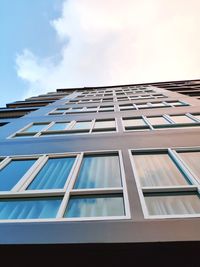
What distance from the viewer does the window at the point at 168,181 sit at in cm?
499

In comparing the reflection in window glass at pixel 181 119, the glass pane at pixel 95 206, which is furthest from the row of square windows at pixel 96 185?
the reflection in window glass at pixel 181 119

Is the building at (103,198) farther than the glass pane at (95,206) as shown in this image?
No

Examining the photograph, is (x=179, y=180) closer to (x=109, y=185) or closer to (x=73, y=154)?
(x=109, y=185)

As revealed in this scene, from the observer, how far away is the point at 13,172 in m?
7.26

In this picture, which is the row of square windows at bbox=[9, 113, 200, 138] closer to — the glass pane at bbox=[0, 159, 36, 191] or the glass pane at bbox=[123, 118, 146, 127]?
the glass pane at bbox=[123, 118, 146, 127]

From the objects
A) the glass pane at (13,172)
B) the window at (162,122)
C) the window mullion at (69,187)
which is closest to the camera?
the window mullion at (69,187)

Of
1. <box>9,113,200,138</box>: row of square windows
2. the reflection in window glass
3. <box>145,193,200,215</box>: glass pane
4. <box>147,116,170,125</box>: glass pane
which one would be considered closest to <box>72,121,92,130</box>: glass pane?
<box>9,113,200,138</box>: row of square windows

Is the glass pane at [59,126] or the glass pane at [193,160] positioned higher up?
the glass pane at [59,126]

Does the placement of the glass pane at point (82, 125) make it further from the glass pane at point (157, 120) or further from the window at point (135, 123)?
the glass pane at point (157, 120)

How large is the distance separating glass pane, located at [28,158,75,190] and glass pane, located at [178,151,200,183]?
120 inches

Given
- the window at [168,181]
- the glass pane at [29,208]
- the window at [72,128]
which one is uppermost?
the window at [72,128]

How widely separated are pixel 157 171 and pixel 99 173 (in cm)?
143

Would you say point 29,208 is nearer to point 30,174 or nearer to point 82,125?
point 30,174

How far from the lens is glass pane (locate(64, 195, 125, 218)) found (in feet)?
16.3
